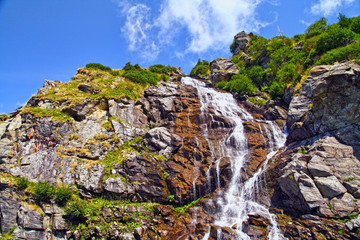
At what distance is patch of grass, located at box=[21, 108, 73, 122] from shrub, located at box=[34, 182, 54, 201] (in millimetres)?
8529

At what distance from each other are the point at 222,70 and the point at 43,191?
43.7 metres

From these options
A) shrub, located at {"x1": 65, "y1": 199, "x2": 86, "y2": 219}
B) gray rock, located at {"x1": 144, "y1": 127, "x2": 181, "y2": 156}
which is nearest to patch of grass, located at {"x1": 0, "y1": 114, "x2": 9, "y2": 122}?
shrub, located at {"x1": 65, "y1": 199, "x2": 86, "y2": 219}

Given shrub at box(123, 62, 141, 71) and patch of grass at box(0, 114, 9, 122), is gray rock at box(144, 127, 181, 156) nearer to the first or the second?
patch of grass at box(0, 114, 9, 122)

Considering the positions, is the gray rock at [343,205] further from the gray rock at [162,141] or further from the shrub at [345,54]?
the shrub at [345,54]

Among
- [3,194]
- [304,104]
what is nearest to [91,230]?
[3,194]

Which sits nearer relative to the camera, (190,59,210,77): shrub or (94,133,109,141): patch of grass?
(94,133,109,141): patch of grass

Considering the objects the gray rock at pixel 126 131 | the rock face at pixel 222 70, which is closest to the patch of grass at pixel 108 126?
the gray rock at pixel 126 131

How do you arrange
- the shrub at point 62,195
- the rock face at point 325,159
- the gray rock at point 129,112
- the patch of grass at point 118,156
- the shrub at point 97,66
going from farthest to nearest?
the shrub at point 97,66 → the gray rock at point 129,112 → the patch of grass at point 118,156 → the shrub at point 62,195 → the rock face at point 325,159

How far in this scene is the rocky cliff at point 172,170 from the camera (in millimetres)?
14156

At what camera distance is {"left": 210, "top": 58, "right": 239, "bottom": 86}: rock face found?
4631cm

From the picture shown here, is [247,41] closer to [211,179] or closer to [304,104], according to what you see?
[304,104]

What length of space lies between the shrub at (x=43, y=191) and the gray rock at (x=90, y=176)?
7.70 ft

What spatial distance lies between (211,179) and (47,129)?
18113 mm

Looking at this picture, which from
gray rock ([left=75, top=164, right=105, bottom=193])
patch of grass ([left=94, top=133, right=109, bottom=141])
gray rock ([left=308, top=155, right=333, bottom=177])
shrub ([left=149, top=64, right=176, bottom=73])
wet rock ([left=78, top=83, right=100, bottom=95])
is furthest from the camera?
shrub ([left=149, top=64, right=176, bottom=73])
